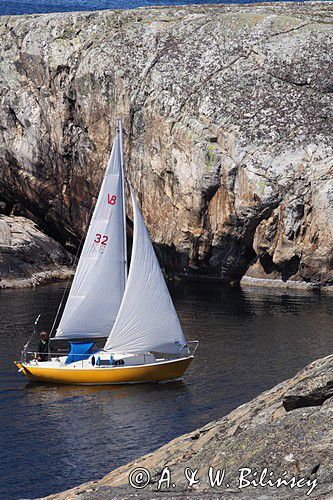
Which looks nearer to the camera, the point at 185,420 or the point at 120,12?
the point at 185,420

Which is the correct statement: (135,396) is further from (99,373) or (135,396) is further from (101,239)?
(101,239)

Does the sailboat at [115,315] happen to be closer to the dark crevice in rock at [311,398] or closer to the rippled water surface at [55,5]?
the dark crevice in rock at [311,398]

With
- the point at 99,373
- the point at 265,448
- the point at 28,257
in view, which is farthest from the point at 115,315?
the point at 28,257

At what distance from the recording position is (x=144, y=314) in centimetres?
5369

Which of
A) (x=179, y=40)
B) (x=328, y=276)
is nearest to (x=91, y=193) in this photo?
(x=179, y=40)

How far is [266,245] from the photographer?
94438 millimetres

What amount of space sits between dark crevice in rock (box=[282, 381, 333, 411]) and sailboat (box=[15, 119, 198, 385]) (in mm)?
26899

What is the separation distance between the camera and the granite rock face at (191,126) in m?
93.8

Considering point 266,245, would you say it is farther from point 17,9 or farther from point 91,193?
point 17,9

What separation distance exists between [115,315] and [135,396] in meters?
6.71

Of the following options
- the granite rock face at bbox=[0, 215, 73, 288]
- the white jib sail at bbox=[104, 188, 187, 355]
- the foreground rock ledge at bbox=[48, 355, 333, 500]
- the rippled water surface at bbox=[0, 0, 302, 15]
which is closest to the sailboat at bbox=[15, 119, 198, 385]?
the white jib sail at bbox=[104, 188, 187, 355]

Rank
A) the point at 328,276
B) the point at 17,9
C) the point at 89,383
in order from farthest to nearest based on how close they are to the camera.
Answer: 1. the point at 17,9
2. the point at 328,276
3. the point at 89,383

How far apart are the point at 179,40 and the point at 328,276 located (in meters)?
32.7

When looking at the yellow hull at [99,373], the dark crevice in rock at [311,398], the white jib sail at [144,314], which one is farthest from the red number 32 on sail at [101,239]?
the dark crevice in rock at [311,398]
